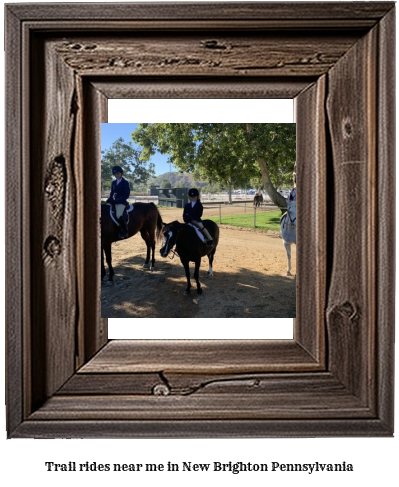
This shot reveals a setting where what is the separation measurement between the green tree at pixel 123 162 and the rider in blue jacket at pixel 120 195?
0.9 inches

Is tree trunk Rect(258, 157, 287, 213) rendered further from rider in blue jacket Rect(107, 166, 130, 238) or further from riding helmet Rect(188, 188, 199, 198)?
rider in blue jacket Rect(107, 166, 130, 238)

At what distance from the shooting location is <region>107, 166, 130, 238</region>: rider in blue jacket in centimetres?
192

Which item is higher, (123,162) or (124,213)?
(123,162)

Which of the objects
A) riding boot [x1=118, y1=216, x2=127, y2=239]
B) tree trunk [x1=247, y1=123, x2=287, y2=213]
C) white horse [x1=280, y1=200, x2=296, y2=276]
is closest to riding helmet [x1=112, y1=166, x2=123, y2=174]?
riding boot [x1=118, y1=216, x2=127, y2=239]

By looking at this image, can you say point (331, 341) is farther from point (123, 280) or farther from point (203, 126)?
point (203, 126)

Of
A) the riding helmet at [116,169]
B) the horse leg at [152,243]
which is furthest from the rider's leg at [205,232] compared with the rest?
the riding helmet at [116,169]

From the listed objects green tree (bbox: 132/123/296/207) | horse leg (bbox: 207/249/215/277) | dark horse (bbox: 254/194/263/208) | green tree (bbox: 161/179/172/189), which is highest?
green tree (bbox: 132/123/296/207)

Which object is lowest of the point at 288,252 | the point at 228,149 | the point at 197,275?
the point at 197,275

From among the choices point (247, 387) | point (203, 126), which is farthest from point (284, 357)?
point (203, 126)

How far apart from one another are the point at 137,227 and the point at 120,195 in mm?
200

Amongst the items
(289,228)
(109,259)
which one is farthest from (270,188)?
(109,259)

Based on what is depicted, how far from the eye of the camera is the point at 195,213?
1.98m

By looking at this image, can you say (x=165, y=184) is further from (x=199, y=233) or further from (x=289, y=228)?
(x=289, y=228)

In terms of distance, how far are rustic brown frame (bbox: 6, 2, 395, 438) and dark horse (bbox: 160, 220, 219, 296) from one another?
393mm
